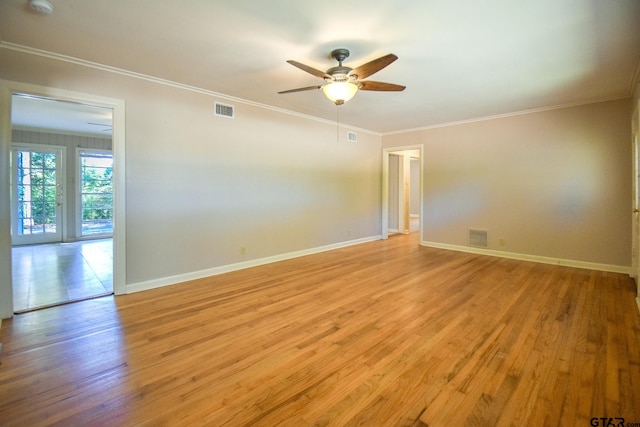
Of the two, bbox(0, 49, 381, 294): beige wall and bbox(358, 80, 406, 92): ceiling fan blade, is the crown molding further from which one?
bbox(358, 80, 406, 92): ceiling fan blade

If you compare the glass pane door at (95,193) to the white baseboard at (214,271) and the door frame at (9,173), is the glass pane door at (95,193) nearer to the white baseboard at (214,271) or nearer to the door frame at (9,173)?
the door frame at (9,173)

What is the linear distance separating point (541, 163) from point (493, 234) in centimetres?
142

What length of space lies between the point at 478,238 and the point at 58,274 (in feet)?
22.9

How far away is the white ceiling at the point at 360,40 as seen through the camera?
2.18m

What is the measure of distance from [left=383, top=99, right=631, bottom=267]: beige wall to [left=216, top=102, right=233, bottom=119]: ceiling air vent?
4.06 meters

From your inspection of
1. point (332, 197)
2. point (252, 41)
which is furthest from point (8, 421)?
point (332, 197)

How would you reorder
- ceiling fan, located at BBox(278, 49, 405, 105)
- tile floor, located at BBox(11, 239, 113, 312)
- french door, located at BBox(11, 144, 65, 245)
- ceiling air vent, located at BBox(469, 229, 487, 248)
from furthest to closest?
french door, located at BBox(11, 144, 65, 245) → ceiling air vent, located at BBox(469, 229, 487, 248) → tile floor, located at BBox(11, 239, 113, 312) → ceiling fan, located at BBox(278, 49, 405, 105)

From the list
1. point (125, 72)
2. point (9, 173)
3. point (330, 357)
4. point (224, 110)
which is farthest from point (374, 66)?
point (9, 173)

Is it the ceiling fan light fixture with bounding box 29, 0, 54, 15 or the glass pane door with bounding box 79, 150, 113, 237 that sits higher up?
the ceiling fan light fixture with bounding box 29, 0, 54, 15

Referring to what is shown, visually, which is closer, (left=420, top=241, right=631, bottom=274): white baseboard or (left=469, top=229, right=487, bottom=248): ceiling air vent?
(left=420, top=241, right=631, bottom=274): white baseboard

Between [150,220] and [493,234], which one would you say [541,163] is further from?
[150,220]

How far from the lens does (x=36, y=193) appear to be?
264 inches

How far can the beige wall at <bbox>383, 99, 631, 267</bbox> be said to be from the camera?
13.9 ft

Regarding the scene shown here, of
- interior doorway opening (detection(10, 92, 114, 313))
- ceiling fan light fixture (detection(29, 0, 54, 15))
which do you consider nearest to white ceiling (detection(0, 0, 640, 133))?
ceiling fan light fixture (detection(29, 0, 54, 15))
